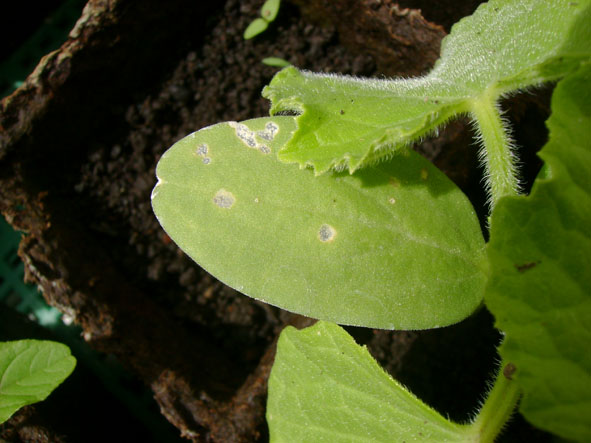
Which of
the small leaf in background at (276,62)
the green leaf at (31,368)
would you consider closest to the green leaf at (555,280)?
the green leaf at (31,368)

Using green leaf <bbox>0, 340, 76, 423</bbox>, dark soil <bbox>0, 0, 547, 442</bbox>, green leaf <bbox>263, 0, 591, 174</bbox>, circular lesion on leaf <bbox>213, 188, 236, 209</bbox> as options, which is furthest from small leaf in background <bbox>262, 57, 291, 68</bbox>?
green leaf <bbox>0, 340, 76, 423</bbox>

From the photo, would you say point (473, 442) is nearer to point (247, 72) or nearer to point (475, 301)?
point (475, 301)

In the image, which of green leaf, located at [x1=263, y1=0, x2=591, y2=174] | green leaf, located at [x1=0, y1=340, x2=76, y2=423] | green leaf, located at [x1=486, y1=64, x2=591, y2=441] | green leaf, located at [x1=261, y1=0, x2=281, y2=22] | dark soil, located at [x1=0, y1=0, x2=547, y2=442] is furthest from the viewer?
green leaf, located at [x1=261, y1=0, x2=281, y2=22]

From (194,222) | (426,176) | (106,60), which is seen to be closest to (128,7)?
(106,60)

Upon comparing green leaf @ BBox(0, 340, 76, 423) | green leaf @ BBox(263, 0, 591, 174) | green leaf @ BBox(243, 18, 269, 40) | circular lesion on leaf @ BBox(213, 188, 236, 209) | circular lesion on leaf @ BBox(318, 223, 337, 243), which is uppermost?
green leaf @ BBox(263, 0, 591, 174)

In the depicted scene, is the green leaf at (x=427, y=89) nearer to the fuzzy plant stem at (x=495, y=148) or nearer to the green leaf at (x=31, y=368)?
the fuzzy plant stem at (x=495, y=148)

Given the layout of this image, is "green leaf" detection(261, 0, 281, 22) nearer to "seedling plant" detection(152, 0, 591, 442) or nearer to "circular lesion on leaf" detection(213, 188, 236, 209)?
"seedling plant" detection(152, 0, 591, 442)
